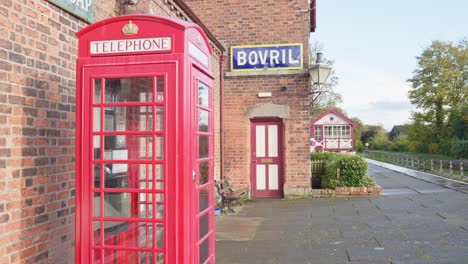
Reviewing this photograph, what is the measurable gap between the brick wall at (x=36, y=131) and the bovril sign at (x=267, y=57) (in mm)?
8518

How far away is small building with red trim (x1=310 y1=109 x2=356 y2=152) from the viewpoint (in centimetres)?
4066

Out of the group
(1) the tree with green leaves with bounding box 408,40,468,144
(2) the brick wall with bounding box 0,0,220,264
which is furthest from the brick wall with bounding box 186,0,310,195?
(1) the tree with green leaves with bounding box 408,40,468,144

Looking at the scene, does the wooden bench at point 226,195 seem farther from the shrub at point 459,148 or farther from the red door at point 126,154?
the shrub at point 459,148

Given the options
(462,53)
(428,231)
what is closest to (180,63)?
(428,231)

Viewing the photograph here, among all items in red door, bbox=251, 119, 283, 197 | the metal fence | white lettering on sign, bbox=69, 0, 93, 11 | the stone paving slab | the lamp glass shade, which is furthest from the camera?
the metal fence

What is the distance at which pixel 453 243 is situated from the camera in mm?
6977

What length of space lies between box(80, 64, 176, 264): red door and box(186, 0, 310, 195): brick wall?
9.38 metres

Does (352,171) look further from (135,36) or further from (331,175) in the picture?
(135,36)

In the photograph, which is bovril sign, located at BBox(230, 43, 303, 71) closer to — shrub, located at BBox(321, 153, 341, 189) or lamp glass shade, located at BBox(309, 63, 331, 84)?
lamp glass shade, located at BBox(309, 63, 331, 84)

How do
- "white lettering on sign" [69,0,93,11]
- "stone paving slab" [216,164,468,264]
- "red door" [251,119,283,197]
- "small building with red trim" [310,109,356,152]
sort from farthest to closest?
1. "small building with red trim" [310,109,356,152]
2. "red door" [251,119,283,197]
3. "stone paving slab" [216,164,468,264]
4. "white lettering on sign" [69,0,93,11]

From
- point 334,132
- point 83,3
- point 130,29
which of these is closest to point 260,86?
point 83,3

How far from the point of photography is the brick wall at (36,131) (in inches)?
140

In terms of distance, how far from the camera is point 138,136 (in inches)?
139

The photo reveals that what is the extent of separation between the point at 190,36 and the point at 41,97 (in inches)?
63.1
